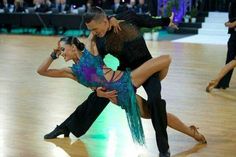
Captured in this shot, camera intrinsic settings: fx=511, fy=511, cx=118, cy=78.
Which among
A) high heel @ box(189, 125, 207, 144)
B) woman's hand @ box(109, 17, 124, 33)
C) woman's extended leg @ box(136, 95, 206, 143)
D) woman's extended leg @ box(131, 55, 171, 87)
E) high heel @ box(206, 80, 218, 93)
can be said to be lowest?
high heel @ box(206, 80, 218, 93)

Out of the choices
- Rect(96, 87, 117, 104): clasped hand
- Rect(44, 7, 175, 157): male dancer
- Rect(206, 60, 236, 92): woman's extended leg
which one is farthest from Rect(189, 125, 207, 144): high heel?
Rect(206, 60, 236, 92): woman's extended leg

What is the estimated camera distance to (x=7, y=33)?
15.9 metres

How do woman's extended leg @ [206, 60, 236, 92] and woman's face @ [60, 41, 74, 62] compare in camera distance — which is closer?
woman's face @ [60, 41, 74, 62]

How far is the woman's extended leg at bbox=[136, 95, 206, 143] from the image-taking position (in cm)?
387

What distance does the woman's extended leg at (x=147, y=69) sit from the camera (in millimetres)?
3697

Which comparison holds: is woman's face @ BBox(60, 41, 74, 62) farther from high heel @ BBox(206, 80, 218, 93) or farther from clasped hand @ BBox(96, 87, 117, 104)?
high heel @ BBox(206, 80, 218, 93)

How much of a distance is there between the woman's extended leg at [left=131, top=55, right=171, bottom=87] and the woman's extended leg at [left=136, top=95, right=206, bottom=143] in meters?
0.18

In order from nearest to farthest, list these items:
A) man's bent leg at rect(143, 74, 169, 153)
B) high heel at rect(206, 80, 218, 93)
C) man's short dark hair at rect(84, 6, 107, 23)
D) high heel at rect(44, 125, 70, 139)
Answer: man's short dark hair at rect(84, 6, 107, 23), man's bent leg at rect(143, 74, 169, 153), high heel at rect(44, 125, 70, 139), high heel at rect(206, 80, 218, 93)

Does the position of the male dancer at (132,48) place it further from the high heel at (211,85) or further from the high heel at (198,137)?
the high heel at (211,85)

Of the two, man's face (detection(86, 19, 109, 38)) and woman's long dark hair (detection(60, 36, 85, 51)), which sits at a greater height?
man's face (detection(86, 19, 109, 38))

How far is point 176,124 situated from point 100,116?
130 cm


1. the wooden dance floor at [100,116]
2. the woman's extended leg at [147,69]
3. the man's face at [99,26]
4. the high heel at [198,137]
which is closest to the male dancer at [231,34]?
the wooden dance floor at [100,116]

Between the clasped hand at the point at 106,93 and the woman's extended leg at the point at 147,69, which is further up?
the woman's extended leg at the point at 147,69

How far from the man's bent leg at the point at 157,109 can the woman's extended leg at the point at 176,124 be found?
141mm
